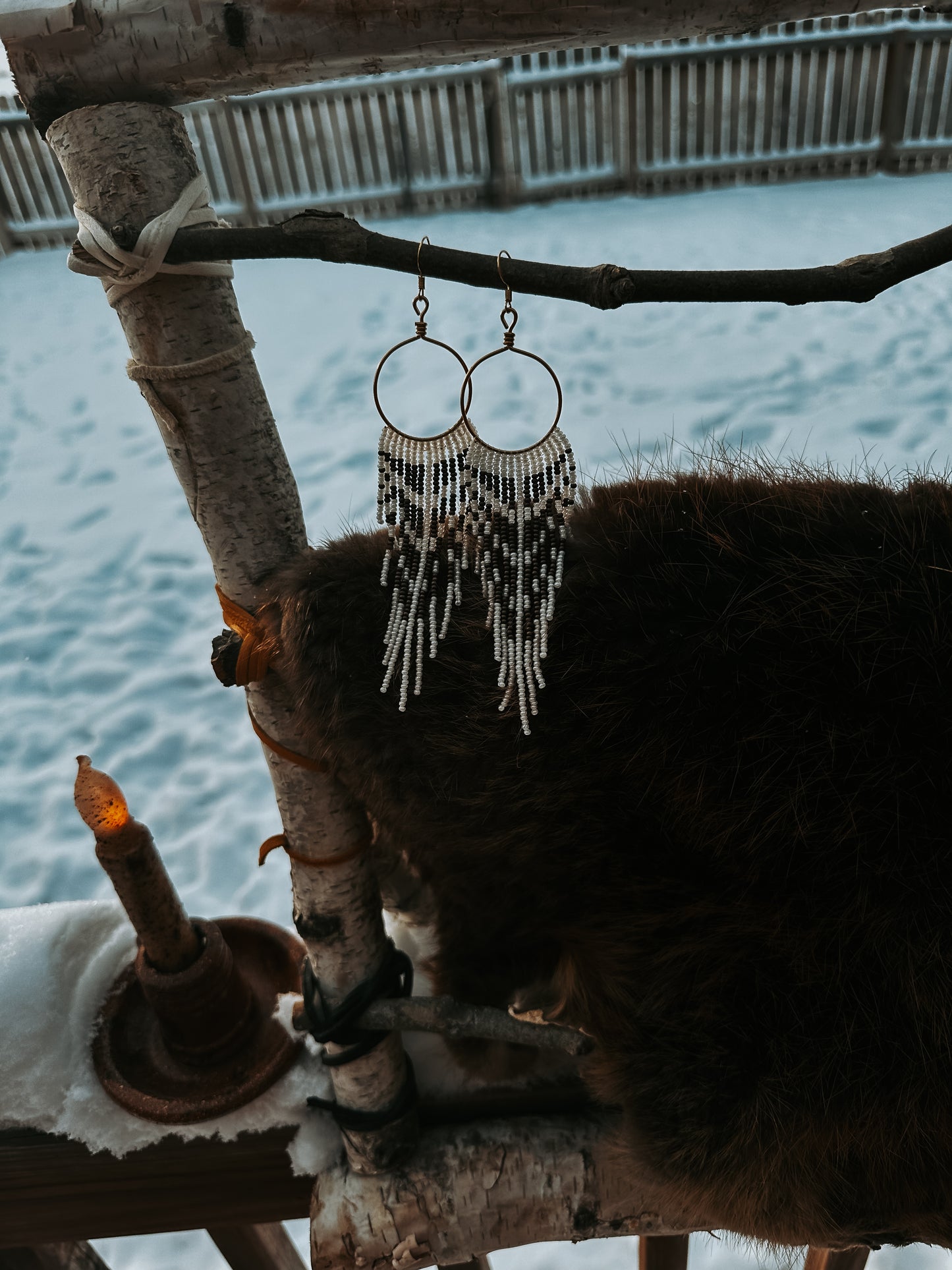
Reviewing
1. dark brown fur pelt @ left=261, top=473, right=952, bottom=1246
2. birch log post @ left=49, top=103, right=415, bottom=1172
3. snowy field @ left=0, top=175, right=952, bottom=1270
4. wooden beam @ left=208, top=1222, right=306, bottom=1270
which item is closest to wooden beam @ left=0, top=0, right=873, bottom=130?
birch log post @ left=49, top=103, right=415, bottom=1172

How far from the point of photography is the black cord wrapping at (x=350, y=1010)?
822 millimetres

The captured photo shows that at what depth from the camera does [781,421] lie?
6.75 ft

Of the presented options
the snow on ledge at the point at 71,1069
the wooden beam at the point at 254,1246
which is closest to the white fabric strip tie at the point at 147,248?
the snow on ledge at the point at 71,1069

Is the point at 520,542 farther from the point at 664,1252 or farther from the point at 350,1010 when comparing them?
the point at 664,1252

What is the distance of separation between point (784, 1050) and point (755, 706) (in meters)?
0.25

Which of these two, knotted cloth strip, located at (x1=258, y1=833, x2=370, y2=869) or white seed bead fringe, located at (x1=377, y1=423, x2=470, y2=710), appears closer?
white seed bead fringe, located at (x1=377, y1=423, x2=470, y2=710)

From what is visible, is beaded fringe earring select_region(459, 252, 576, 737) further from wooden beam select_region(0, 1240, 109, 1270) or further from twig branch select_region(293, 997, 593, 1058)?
wooden beam select_region(0, 1240, 109, 1270)

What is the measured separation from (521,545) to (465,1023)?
1.60ft

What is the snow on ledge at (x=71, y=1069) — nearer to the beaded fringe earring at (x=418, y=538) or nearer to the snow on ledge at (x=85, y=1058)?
the snow on ledge at (x=85, y=1058)

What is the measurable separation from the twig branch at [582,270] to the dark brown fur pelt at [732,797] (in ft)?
0.48

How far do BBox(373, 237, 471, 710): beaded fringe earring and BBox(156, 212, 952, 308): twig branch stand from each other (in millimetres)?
59

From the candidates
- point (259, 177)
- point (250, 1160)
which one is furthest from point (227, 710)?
point (259, 177)

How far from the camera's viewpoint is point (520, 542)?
56 cm

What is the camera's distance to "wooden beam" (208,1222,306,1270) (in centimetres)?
101
